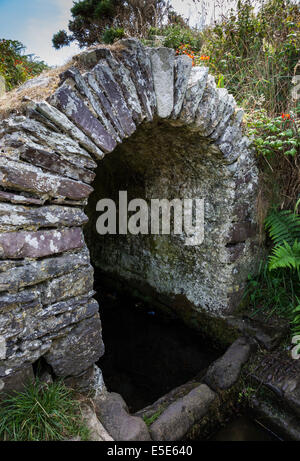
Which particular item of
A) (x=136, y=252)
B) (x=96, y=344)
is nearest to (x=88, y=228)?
(x=136, y=252)

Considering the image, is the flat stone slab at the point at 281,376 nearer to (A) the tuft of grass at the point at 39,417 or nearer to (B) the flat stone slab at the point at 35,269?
(A) the tuft of grass at the point at 39,417

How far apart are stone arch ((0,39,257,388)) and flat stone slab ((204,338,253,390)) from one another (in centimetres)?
110

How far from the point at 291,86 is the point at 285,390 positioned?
9.97 ft

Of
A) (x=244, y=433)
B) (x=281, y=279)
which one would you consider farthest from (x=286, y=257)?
(x=244, y=433)

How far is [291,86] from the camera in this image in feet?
9.66

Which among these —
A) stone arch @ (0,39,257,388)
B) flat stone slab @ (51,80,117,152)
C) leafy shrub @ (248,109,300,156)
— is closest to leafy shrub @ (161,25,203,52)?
leafy shrub @ (248,109,300,156)

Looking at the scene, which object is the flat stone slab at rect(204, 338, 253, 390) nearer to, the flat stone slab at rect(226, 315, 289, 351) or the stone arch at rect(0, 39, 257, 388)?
the flat stone slab at rect(226, 315, 289, 351)

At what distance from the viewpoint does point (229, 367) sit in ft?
7.59

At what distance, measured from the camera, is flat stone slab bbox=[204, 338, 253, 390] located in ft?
7.27

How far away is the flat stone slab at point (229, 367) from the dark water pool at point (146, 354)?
1.28 feet

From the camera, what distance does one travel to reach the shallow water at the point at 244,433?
78.3 inches

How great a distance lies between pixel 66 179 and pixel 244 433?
7.49ft

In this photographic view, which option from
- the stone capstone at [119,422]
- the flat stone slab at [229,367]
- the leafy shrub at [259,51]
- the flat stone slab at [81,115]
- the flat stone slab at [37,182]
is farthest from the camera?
the leafy shrub at [259,51]

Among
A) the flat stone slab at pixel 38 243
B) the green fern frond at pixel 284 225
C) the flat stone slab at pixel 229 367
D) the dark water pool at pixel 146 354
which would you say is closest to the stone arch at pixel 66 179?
the flat stone slab at pixel 38 243
